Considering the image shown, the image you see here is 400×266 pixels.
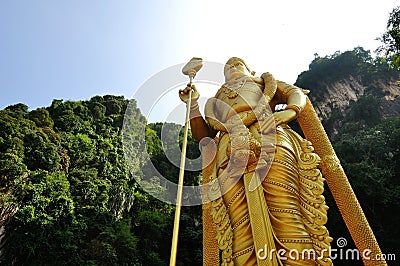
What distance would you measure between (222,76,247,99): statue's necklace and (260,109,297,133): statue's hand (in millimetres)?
528

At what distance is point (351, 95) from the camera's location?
71.9 feet

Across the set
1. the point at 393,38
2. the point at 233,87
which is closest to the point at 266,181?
the point at 233,87

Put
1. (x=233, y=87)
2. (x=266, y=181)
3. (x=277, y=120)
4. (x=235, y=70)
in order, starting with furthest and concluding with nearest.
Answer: (x=235, y=70)
(x=233, y=87)
(x=277, y=120)
(x=266, y=181)

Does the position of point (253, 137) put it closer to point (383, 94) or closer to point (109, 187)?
point (109, 187)

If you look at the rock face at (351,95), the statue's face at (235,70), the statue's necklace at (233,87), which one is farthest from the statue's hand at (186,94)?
the rock face at (351,95)

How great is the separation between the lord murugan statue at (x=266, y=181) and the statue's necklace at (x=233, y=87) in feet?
0.03

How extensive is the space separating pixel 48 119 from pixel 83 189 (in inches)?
247

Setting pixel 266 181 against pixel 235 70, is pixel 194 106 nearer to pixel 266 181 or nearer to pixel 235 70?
pixel 235 70

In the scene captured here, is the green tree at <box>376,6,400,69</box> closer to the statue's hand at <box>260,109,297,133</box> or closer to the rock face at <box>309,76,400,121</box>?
the statue's hand at <box>260,109,297,133</box>

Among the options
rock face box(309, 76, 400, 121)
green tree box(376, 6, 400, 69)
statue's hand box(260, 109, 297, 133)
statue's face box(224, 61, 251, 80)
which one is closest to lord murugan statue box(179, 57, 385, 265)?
statue's hand box(260, 109, 297, 133)

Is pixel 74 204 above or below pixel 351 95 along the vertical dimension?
below

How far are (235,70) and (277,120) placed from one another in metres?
1.04

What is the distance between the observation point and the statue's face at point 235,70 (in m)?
3.69

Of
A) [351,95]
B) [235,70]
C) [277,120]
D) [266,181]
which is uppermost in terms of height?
[351,95]
